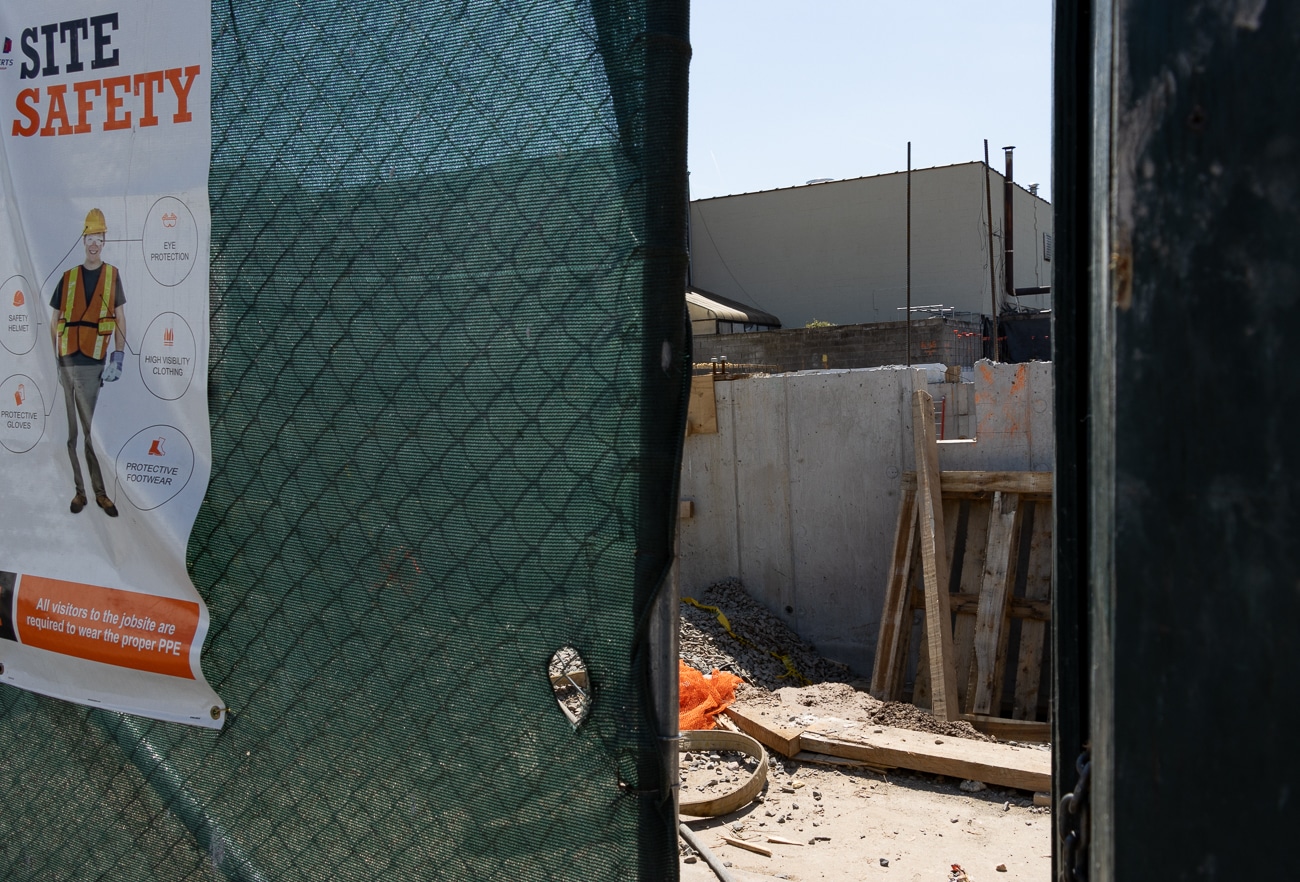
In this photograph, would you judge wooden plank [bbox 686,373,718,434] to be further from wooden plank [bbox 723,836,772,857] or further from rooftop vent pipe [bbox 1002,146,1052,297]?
rooftop vent pipe [bbox 1002,146,1052,297]

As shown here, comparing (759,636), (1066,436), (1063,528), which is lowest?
(759,636)

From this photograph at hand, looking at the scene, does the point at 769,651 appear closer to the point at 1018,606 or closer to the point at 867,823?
the point at 1018,606

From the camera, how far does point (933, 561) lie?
671cm

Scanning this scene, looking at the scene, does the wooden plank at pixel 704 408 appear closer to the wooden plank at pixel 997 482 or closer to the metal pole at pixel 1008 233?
the wooden plank at pixel 997 482

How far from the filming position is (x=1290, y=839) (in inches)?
28.9

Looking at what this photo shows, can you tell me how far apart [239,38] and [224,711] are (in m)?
1.40

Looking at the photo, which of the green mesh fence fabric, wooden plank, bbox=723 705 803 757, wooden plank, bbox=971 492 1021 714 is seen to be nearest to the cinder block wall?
wooden plank, bbox=971 492 1021 714

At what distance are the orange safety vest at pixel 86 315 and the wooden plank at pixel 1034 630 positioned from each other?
20.1 ft

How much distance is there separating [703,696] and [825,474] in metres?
2.53

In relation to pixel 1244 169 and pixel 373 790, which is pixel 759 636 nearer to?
pixel 373 790

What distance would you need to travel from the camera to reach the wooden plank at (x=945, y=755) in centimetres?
450

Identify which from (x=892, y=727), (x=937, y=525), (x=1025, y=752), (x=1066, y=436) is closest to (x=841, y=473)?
(x=937, y=525)

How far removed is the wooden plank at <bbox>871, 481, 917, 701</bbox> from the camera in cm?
699

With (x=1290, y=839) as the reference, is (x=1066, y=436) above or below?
above
